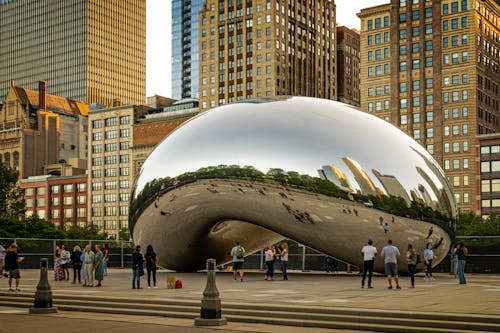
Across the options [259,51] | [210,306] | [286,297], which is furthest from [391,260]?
[259,51]

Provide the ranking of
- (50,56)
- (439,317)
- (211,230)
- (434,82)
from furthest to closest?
(50,56) → (434,82) → (211,230) → (439,317)

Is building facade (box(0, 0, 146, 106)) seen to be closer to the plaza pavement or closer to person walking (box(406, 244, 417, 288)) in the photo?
the plaza pavement

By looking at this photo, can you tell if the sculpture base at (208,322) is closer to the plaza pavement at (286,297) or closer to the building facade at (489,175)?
the plaza pavement at (286,297)

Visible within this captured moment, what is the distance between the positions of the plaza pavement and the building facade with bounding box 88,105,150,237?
123 m

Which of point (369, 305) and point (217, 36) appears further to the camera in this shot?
point (217, 36)

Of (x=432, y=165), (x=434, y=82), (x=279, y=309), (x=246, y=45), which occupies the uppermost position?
(x=246, y=45)

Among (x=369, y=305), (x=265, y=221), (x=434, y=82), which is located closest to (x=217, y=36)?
(x=434, y=82)

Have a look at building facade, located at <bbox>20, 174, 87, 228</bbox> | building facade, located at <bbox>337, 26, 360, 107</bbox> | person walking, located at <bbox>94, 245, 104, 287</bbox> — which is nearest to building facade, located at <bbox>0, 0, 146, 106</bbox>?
building facade, located at <bbox>20, 174, 87, 228</bbox>

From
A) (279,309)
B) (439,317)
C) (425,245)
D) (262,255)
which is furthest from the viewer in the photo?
(262,255)

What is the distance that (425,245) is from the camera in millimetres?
24703

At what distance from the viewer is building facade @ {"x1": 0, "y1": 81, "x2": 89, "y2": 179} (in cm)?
16012

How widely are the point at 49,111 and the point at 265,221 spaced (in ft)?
492

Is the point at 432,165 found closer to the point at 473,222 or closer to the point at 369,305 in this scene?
the point at 369,305

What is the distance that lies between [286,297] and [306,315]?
10.8 ft
